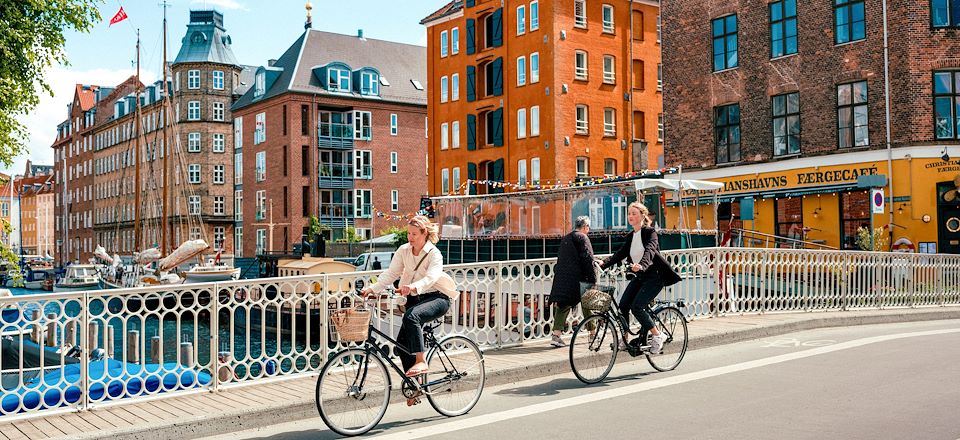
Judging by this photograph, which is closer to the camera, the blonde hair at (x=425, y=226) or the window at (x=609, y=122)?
the blonde hair at (x=425, y=226)

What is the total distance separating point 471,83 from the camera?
5672 cm

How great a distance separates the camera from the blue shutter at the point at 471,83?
56.4m

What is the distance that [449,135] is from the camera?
194 feet

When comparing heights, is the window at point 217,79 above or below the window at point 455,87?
above

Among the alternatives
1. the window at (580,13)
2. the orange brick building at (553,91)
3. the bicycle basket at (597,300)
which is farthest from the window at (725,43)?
the bicycle basket at (597,300)

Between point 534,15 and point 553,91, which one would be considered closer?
point 553,91

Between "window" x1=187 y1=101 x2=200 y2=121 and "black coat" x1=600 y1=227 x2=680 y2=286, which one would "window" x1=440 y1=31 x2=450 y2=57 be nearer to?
"window" x1=187 y1=101 x2=200 y2=121

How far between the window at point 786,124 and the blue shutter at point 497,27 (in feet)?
80.2

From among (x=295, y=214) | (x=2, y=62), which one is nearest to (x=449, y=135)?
(x=295, y=214)

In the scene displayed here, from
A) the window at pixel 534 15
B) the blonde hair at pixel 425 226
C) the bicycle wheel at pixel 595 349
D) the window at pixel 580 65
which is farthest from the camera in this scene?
the window at pixel 534 15

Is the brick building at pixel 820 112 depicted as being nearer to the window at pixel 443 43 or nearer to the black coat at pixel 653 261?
the black coat at pixel 653 261

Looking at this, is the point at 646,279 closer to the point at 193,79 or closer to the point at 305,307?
the point at 305,307

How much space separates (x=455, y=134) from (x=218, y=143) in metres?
29.8

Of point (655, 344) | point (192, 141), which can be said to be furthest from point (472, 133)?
A: point (655, 344)
